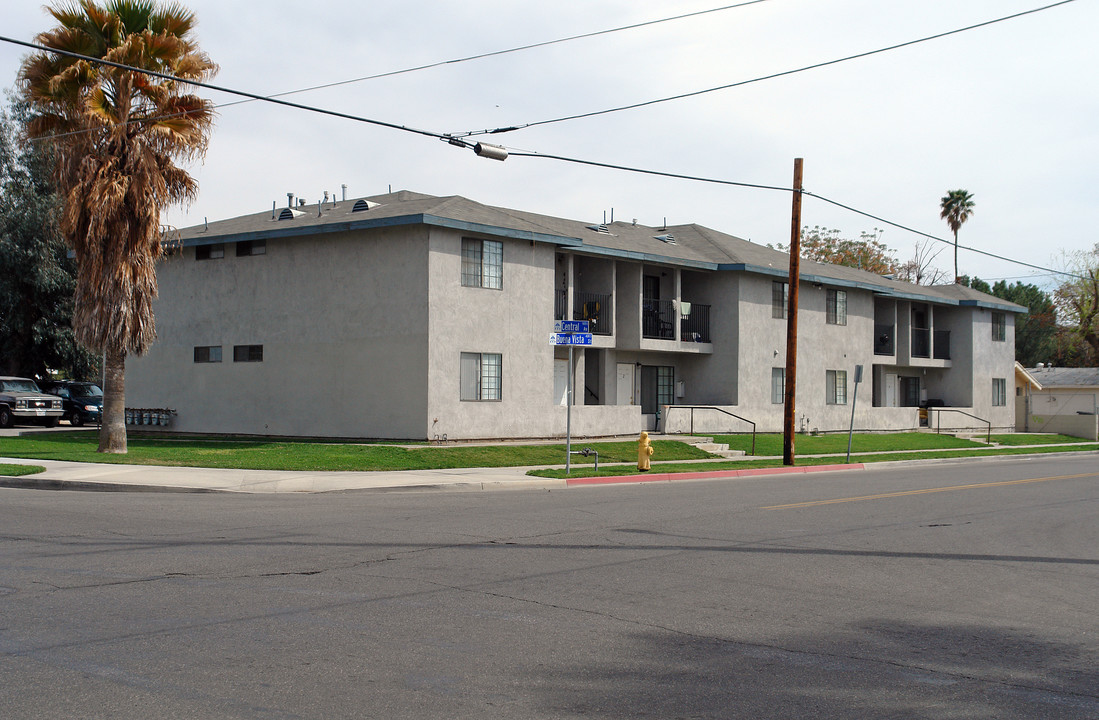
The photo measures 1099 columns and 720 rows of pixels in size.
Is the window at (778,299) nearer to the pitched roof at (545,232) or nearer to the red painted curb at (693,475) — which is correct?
the pitched roof at (545,232)

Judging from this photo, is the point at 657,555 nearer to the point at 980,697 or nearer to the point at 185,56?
the point at 980,697

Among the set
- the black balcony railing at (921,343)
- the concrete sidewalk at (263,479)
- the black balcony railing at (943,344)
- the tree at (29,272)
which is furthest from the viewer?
the black balcony railing at (943,344)

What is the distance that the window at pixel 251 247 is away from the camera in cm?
2969

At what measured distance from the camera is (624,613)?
7.98 m

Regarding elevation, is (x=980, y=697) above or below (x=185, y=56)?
below

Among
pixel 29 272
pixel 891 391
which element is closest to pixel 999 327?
pixel 891 391

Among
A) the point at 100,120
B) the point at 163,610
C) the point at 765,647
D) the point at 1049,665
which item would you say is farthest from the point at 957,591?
the point at 100,120

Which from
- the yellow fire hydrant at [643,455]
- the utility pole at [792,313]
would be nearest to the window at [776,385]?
the utility pole at [792,313]

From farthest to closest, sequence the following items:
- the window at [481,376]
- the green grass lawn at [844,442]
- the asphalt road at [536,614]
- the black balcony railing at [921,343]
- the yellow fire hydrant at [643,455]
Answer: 1. the black balcony railing at [921,343]
2. the green grass lawn at [844,442]
3. the window at [481,376]
4. the yellow fire hydrant at [643,455]
5. the asphalt road at [536,614]

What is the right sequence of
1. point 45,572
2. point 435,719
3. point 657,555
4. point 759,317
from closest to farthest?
point 435,719, point 45,572, point 657,555, point 759,317

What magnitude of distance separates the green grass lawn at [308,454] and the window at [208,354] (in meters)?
3.26

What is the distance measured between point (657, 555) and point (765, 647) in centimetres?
407

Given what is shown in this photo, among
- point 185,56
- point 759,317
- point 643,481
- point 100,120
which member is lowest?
point 643,481

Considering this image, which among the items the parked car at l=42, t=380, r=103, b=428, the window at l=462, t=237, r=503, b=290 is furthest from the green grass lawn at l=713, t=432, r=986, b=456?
the parked car at l=42, t=380, r=103, b=428
